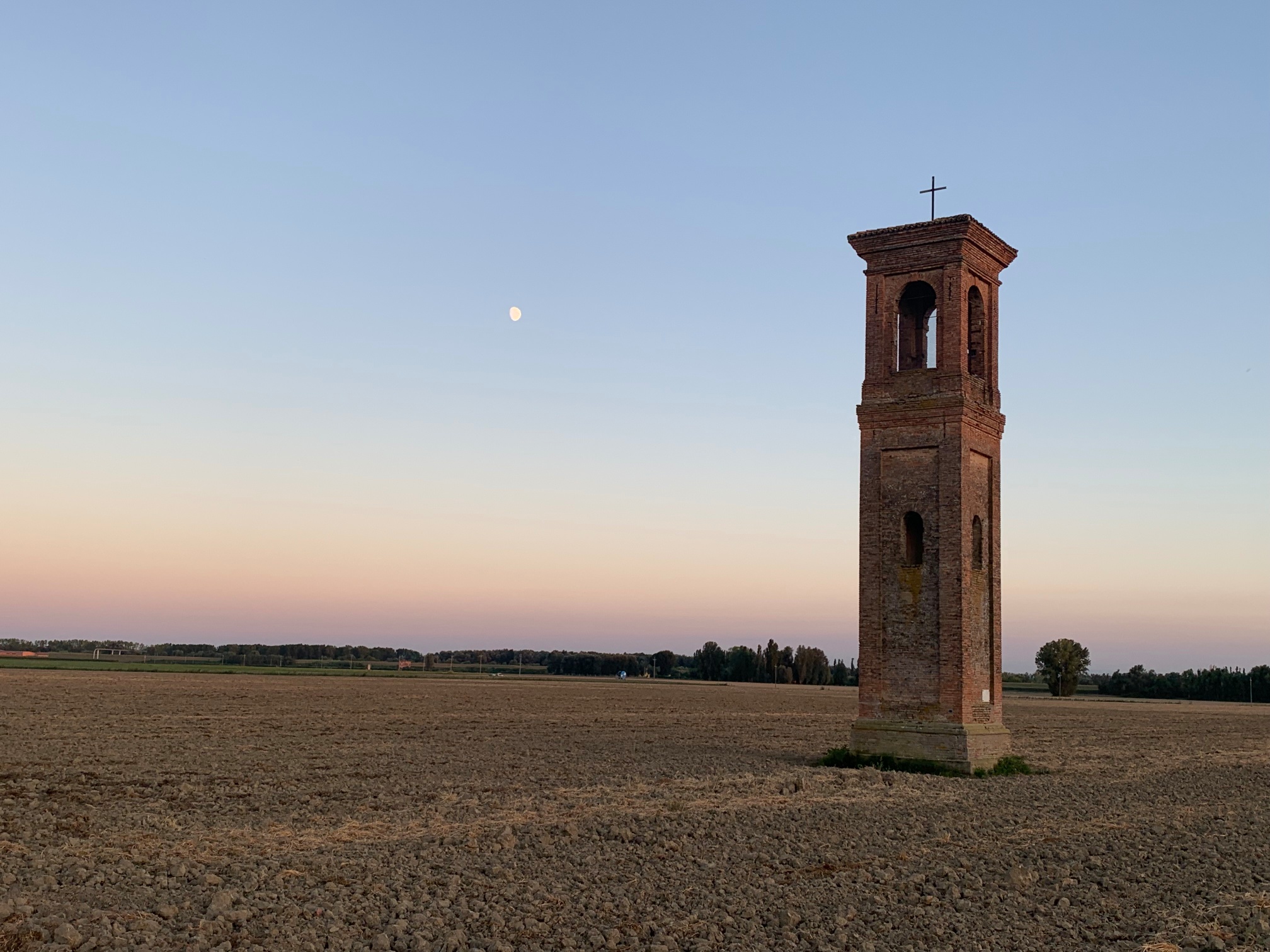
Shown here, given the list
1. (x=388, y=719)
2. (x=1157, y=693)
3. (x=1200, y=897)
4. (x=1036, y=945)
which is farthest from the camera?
(x=1157, y=693)

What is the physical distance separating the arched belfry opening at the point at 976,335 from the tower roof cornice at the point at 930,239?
37.7 inches

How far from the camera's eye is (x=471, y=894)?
10844mm

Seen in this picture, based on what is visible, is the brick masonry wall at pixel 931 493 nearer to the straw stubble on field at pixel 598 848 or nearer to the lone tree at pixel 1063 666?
the straw stubble on field at pixel 598 848

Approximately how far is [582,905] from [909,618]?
12652mm

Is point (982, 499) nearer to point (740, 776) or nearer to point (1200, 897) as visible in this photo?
point (740, 776)

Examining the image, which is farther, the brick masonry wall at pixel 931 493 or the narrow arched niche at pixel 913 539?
the narrow arched niche at pixel 913 539

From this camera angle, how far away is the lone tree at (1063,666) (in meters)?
104

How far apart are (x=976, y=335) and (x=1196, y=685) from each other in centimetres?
10318

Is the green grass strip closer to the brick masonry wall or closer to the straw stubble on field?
the straw stubble on field

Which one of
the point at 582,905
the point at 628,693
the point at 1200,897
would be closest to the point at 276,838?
the point at 582,905

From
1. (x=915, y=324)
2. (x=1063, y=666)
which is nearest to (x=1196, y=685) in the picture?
(x=1063, y=666)

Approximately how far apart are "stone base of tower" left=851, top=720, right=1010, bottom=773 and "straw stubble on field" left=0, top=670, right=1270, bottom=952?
0.70 meters

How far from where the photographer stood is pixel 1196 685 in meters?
112

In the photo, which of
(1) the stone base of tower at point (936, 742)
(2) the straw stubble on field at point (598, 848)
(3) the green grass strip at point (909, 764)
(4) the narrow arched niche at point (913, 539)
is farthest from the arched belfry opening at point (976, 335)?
(2) the straw stubble on field at point (598, 848)
